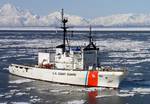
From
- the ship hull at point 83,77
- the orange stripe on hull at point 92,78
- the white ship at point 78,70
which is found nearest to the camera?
the ship hull at point 83,77

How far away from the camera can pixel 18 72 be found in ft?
219

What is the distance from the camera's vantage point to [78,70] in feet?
184

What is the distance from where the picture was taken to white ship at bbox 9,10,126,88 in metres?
54.5

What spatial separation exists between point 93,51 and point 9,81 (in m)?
11.5

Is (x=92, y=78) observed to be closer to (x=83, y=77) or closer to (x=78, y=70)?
(x=83, y=77)

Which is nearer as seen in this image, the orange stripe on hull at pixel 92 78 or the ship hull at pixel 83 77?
the ship hull at pixel 83 77

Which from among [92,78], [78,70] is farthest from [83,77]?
[92,78]

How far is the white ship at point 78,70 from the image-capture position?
179ft

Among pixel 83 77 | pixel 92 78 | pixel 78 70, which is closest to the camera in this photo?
pixel 92 78

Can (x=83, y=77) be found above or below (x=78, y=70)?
below

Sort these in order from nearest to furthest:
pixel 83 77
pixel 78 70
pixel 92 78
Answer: pixel 92 78, pixel 83 77, pixel 78 70

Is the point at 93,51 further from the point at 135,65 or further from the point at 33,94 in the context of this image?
the point at 135,65

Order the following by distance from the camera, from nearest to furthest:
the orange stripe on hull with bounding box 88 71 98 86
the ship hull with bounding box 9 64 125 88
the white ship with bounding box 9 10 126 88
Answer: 1. the ship hull with bounding box 9 64 125 88
2. the white ship with bounding box 9 10 126 88
3. the orange stripe on hull with bounding box 88 71 98 86

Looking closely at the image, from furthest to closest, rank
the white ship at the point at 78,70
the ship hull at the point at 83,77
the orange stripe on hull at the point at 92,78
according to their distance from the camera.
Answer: the orange stripe on hull at the point at 92,78 → the white ship at the point at 78,70 → the ship hull at the point at 83,77
